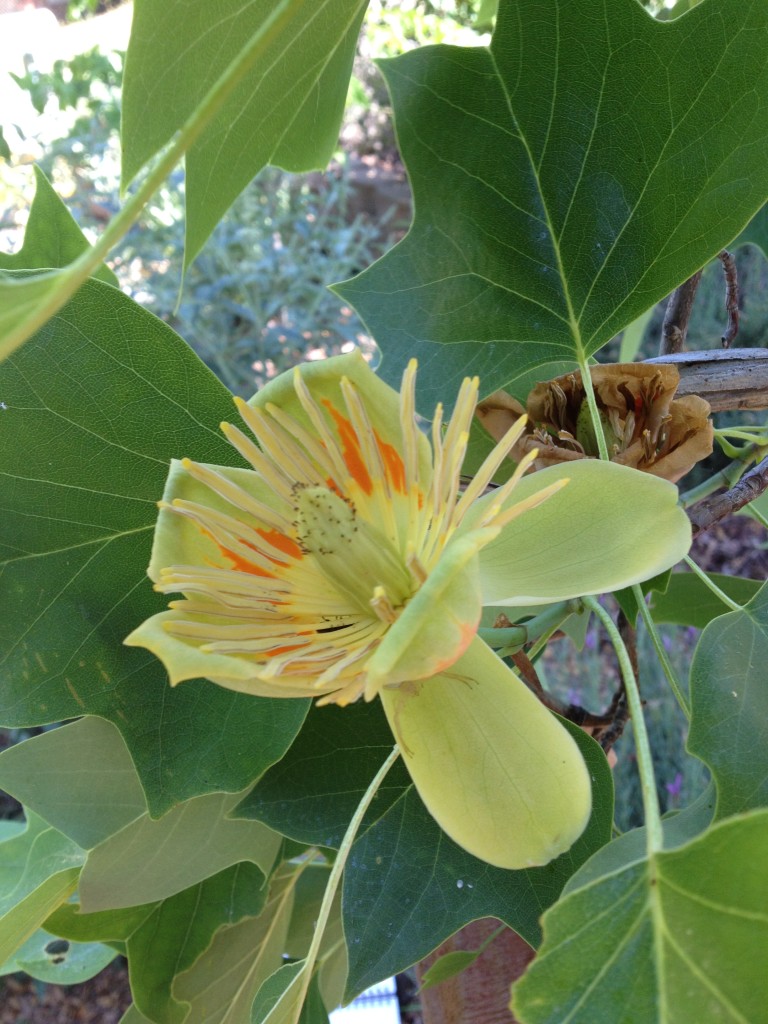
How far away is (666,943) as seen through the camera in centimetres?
34

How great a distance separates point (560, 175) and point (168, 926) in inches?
23.9

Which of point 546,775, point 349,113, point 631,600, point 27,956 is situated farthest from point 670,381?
point 349,113

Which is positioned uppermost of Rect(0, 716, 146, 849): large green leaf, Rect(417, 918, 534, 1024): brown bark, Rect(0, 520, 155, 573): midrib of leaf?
Rect(0, 520, 155, 573): midrib of leaf

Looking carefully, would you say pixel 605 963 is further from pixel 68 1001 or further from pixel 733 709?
pixel 68 1001

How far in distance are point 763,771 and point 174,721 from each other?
1.03ft

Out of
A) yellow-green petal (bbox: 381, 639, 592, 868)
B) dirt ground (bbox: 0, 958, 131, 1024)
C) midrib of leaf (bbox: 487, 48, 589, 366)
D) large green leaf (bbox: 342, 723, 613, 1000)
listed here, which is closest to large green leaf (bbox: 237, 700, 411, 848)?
large green leaf (bbox: 342, 723, 613, 1000)

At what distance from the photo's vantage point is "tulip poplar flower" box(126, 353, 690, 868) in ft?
1.22

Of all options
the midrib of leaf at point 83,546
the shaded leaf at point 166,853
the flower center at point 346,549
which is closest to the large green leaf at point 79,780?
the shaded leaf at point 166,853

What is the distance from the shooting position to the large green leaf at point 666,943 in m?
0.32

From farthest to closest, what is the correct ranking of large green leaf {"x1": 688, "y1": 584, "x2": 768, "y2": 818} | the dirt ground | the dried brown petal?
the dirt ground
the dried brown petal
large green leaf {"x1": 688, "y1": 584, "x2": 768, "y2": 818}

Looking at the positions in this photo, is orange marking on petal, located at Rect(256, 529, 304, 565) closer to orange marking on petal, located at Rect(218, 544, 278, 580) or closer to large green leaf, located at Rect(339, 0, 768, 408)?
orange marking on petal, located at Rect(218, 544, 278, 580)

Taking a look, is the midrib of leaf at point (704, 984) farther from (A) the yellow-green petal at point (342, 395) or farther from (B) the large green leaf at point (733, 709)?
(A) the yellow-green petal at point (342, 395)

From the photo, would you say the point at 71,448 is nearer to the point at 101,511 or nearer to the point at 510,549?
the point at 101,511

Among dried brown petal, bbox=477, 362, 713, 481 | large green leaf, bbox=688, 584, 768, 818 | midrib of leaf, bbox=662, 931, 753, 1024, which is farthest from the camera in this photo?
dried brown petal, bbox=477, 362, 713, 481
